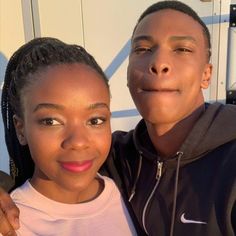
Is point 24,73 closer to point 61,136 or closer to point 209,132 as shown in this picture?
point 61,136

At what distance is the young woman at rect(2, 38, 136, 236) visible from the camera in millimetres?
908

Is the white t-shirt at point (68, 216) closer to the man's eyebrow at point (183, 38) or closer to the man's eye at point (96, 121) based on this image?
the man's eye at point (96, 121)

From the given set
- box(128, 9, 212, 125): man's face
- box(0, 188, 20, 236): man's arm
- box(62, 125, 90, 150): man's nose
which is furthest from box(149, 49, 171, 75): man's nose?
box(0, 188, 20, 236): man's arm

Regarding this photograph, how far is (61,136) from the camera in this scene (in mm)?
906

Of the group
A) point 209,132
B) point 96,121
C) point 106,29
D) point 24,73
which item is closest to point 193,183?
point 209,132

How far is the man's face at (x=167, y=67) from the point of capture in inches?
41.7

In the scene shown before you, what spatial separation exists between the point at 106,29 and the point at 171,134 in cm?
90

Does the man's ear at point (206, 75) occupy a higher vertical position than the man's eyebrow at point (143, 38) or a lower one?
lower

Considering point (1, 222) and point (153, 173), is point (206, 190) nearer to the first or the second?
point (153, 173)

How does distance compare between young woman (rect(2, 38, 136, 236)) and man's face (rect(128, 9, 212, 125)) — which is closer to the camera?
young woman (rect(2, 38, 136, 236))

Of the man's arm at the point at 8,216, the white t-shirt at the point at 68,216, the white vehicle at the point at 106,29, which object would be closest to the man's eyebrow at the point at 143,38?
the white t-shirt at the point at 68,216

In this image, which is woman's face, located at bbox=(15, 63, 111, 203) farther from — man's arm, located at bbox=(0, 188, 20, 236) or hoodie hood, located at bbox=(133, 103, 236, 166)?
hoodie hood, located at bbox=(133, 103, 236, 166)

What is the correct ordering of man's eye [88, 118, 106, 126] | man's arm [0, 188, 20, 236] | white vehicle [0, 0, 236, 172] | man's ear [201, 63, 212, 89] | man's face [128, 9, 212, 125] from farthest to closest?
1. white vehicle [0, 0, 236, 172]
2. man's ear [201, 63, 212, 89]
3. man's face [128, 9, 212, 125]
4. man's eye [88, 118, 106, 126]
5. man's arm [0, 188, 20, 236]

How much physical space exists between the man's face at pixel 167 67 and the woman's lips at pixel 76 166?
0.27m
